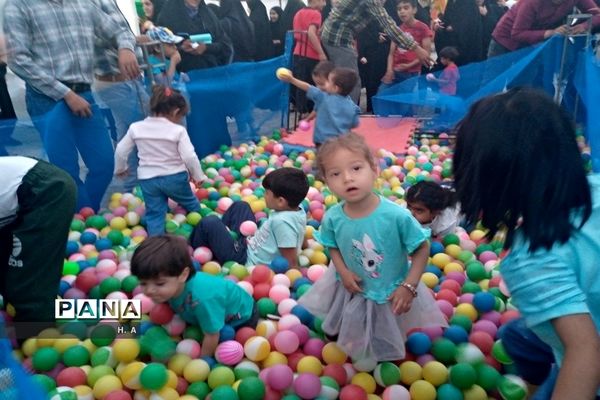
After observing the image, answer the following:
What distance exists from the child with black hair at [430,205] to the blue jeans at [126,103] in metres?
2.10

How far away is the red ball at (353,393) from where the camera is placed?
83.6 inches

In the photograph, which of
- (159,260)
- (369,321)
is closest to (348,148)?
(369,321)

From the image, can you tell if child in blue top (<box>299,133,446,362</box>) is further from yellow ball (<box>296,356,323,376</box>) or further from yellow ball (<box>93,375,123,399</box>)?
yellow ball (<box>93,375,123,399</box>)

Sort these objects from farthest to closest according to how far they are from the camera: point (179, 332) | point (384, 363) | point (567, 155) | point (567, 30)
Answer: point (567, 30) → point (179, 332) → point (384, 363) → point (567, 155)

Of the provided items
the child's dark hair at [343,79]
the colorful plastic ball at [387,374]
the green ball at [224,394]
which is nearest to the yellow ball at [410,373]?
the colorful plastic ball at [387,374]

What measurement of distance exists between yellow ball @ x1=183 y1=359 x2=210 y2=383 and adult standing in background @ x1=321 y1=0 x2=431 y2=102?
14.2ft

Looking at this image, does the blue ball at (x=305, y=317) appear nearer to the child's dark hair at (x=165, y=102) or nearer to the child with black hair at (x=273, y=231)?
the child with black hair at (x=273, y=231)

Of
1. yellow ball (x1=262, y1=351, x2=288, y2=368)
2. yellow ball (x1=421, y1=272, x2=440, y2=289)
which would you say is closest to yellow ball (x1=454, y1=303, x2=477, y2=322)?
yellow ball (x1=421, y1=272, x2=440, y2=289)

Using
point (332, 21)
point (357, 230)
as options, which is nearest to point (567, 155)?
point (357, 230)

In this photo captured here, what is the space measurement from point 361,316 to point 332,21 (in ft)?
14.7

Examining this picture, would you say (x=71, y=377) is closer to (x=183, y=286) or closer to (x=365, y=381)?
(x=183, y=286)

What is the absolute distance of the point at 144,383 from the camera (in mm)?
2123

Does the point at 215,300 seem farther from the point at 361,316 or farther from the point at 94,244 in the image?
the point at 94,244

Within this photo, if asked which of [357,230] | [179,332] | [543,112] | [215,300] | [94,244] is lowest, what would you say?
[94,244]
